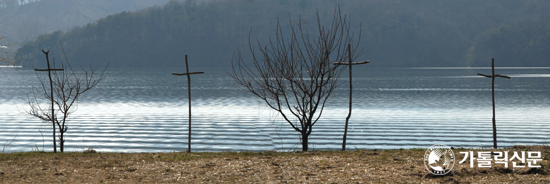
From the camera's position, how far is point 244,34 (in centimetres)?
18175

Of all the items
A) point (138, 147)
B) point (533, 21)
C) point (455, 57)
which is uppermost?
point (533, 21)

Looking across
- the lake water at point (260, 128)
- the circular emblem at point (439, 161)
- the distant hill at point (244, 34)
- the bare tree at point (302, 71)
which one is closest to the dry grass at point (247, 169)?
the circular emblem at point (439, 161)

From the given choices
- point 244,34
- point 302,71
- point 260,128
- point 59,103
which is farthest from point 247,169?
point 244,34

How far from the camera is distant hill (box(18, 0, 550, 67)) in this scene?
173 m

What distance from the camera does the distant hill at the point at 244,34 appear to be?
17275 centimetres

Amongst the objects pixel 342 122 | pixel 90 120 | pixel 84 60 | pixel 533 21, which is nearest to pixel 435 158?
pixel 342 122

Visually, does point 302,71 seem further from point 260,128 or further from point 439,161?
point 260,128

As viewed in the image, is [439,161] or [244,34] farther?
[244,34]

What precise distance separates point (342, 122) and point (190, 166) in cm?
1741

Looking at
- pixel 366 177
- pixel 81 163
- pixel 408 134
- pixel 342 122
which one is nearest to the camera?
pixel 366 177

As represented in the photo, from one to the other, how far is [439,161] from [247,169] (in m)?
3.53

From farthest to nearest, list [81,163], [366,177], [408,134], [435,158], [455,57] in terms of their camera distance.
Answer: [455,57] < [408,134] < [81,163] < [435,158] < [366,177]

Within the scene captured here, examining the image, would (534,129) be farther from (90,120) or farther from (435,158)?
(90,120)

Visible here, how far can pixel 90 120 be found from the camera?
1078 inches
